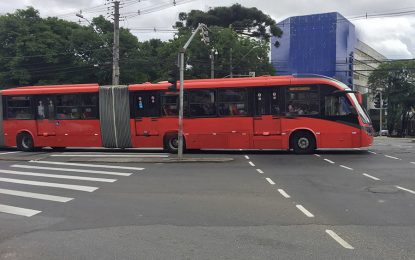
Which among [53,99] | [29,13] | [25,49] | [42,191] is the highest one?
[29,13]

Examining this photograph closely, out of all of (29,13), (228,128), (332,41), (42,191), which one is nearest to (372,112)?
(332,41)

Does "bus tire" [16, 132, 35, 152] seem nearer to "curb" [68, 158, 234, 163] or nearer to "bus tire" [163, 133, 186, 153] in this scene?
"curb" [68, 158, 234, 163]

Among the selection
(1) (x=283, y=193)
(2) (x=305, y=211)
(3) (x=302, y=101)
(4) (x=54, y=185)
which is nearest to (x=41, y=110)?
(4) (x=54, y=185)

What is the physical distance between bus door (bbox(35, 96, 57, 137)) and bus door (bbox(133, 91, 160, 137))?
4.27 metres

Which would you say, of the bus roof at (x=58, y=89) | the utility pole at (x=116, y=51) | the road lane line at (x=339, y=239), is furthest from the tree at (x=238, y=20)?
the road lane line at (x=339, y=239)

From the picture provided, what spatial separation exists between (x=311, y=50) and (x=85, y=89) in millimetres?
62799

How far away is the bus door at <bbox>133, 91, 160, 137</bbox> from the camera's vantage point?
22609mm

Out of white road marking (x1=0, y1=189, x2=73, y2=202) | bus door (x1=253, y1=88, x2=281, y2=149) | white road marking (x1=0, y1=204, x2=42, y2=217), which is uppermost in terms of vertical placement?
bus door (x1=253, y1=88, x2=281, y2=149)

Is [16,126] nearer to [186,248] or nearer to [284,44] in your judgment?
[186,248]

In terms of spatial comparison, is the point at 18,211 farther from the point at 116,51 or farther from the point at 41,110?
the point at 116,51

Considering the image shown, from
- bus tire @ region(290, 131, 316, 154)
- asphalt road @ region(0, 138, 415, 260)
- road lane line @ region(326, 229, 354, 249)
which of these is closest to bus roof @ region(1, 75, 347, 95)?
bus tire @ region(290, 131, 316, 154)

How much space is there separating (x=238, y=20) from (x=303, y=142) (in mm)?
47078

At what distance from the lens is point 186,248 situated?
691cm

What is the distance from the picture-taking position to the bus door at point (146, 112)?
74.2 feet
